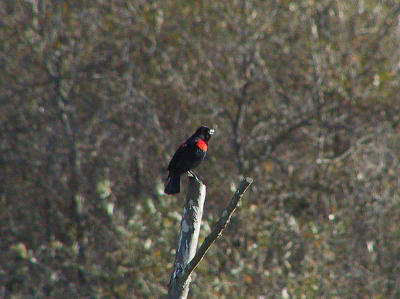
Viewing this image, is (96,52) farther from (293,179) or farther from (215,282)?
(215,282)

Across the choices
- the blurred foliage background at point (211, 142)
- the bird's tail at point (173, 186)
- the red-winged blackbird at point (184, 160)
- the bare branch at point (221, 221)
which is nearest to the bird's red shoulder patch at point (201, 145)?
the red-winged blackbird at point (184, 160)

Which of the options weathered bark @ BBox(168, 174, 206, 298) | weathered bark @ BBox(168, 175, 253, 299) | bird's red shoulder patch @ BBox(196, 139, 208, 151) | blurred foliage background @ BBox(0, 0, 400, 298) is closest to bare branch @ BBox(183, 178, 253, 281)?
weathered bark @ BBox(168, 175, 253, 299)

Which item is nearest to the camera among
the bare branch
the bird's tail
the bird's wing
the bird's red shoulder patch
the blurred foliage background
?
the bare branch

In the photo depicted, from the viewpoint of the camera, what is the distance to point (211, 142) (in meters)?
9.13

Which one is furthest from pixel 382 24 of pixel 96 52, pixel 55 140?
pixel 55 140

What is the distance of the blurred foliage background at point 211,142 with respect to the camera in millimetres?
7875

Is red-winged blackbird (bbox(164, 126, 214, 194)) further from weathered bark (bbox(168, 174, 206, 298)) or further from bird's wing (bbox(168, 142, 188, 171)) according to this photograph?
weathered bark (bbox(168, 174, 206, 298))

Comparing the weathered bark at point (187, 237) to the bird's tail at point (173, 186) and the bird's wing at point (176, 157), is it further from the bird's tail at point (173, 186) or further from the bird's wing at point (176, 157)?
the bird's wing at point (176, 157)

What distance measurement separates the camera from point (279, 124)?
9258 millimetres

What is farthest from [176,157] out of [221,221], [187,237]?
[221,221]

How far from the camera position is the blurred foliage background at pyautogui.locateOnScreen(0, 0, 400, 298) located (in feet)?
25.8

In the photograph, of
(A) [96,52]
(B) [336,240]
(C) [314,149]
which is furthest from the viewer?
(A) [96,52]

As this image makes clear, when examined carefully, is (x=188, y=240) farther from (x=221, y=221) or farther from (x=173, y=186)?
(x=173, y=186)

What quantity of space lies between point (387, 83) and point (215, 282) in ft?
11.6
